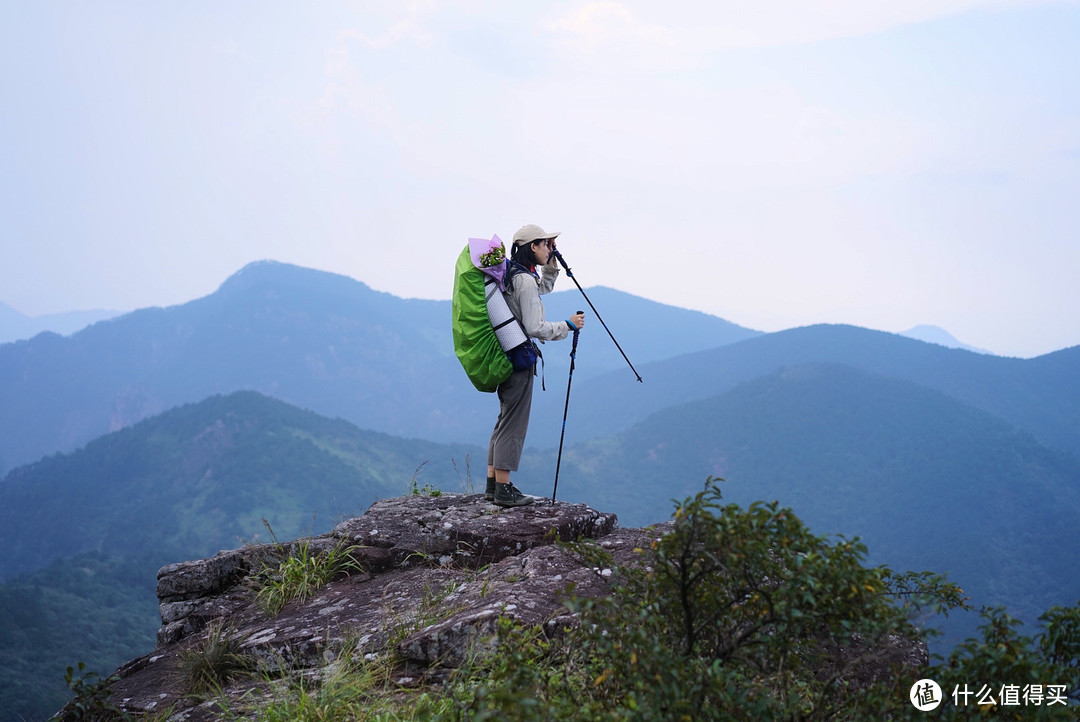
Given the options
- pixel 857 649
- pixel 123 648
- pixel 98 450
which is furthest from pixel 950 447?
pixel 98 450

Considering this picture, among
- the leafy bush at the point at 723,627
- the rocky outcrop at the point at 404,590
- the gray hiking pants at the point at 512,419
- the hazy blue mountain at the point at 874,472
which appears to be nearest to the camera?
the leafy bush at the point at 723,627

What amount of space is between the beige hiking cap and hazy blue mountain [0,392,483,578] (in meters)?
111

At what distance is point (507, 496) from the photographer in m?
7.67

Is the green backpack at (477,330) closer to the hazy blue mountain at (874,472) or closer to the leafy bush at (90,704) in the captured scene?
the leafy bush at (90,704)

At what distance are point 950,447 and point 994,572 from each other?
1408 inches

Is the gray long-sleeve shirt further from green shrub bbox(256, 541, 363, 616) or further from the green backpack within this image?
green shrub bbox(256, 541, 363, 616)

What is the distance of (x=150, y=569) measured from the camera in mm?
93688

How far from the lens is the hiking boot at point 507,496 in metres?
7.66

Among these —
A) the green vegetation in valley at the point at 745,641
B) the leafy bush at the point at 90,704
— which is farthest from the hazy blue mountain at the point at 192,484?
the green vegetation in valley at the point at 745,641

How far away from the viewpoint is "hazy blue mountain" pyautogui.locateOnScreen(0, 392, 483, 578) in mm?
125000

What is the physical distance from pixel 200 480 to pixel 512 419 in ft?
480
